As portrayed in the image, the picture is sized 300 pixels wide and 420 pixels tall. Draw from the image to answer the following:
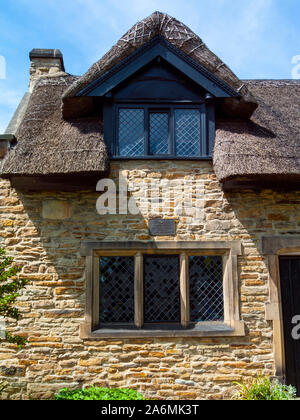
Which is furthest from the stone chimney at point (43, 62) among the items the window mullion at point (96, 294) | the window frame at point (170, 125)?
the window mullion at point (96, 294)

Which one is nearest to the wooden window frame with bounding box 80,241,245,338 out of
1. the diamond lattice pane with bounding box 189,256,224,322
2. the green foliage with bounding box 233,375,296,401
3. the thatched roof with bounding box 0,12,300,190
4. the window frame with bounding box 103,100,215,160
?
the diamond lattice pane with bounding box 189,256,224,322

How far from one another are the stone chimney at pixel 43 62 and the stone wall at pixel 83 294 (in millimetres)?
3894

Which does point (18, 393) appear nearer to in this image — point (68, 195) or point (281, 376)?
point (68, 195)

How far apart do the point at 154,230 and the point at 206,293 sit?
138 centimetres

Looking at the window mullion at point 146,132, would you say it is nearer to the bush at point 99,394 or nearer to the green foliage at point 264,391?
the bush at point 99,394

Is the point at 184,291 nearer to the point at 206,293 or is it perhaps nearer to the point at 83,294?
the point at 206,293

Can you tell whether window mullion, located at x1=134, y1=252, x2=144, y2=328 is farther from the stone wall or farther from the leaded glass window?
the leaded glass window

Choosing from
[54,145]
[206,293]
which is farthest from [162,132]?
[206,293]

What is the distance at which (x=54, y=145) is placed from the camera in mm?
5832

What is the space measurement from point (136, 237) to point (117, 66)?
298 centimetres

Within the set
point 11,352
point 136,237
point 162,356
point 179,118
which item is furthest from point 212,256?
point 11,352

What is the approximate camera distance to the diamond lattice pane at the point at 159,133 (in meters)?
6.18

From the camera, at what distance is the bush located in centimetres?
470

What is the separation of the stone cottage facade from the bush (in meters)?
0.36
